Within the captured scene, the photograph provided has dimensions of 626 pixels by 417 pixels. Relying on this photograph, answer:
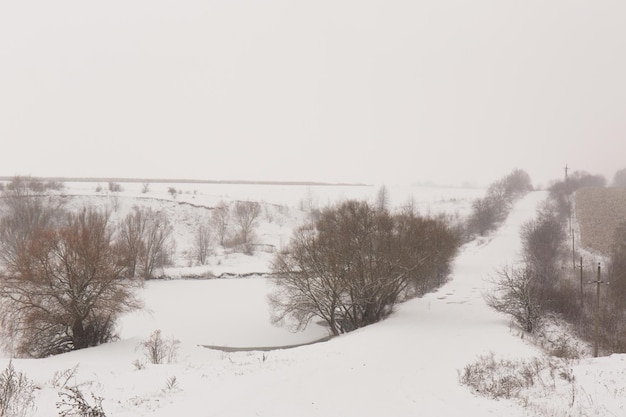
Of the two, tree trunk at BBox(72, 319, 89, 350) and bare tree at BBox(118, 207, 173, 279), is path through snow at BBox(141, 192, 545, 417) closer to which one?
tree trunk at BBox(72, 319, 89, 350)

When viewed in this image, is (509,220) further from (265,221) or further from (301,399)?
(301,399)

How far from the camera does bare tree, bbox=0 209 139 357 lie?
870 inches

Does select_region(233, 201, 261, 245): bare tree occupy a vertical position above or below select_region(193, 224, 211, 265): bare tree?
above

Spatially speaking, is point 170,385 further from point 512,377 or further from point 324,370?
point 512,377

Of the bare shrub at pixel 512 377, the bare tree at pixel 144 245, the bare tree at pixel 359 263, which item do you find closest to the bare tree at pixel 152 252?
the bare tree at pixel 144 245

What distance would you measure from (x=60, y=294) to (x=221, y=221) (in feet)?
155

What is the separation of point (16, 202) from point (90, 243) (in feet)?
132

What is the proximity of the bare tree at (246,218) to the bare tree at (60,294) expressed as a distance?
40570 millimetres

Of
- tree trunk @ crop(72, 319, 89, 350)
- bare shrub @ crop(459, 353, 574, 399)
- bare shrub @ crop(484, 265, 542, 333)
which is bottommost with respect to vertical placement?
tree trunk @ crop(72, 319, 89, 350)

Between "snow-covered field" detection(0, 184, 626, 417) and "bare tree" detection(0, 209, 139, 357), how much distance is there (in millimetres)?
2606

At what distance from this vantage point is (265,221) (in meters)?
77.8

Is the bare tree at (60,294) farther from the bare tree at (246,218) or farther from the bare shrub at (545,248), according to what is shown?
the bare tree at (246,218)

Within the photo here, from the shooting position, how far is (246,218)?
6825 cm

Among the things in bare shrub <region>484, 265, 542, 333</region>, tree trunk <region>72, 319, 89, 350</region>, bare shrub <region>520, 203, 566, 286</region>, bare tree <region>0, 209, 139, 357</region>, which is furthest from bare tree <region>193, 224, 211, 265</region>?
bare shrub <region>520, 203, 566, 286</region>
